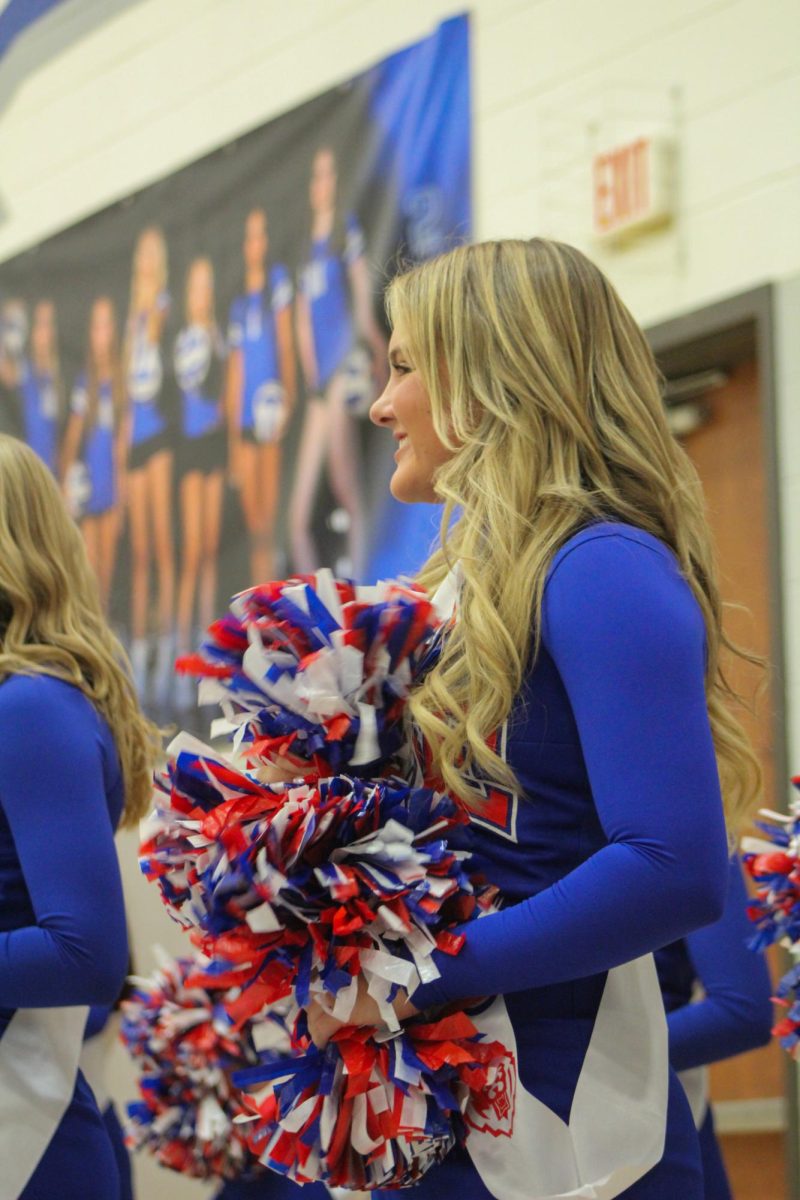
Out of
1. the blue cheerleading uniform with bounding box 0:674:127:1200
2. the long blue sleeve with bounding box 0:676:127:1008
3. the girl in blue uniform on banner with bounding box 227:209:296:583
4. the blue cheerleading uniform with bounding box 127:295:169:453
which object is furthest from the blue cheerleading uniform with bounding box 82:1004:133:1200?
the blue cheerleading uniform with bounding box 127:295:169:453

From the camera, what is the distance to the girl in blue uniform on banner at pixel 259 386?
4.42 meters

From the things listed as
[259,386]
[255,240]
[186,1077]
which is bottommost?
[186,1077]

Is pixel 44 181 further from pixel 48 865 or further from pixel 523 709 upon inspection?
pixel 523 709

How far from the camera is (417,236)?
396 centimetres

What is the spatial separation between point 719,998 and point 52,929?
82cm

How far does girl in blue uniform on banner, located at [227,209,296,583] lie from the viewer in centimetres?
442

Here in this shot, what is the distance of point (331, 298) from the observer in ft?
14.0

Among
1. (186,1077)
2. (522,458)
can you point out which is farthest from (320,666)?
(186,1077)

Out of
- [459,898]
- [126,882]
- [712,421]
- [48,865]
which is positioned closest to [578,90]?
[712,421]

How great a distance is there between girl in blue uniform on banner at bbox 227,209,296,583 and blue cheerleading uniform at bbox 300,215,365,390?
0.13 m

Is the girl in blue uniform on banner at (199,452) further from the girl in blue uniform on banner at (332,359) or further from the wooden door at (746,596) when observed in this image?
the wooden door at (746,596)

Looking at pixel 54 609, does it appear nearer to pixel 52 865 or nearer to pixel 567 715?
pixel 52 865

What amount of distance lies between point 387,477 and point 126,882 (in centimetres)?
120

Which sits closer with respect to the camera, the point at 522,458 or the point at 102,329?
the point at 522,458
